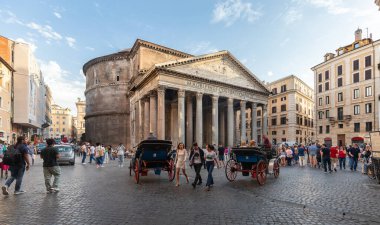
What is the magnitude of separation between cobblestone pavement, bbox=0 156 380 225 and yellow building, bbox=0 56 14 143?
27.7m

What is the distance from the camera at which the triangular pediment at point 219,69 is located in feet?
101

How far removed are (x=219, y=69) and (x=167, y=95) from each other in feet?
27.1

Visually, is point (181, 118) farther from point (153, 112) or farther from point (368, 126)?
point (368, 126)

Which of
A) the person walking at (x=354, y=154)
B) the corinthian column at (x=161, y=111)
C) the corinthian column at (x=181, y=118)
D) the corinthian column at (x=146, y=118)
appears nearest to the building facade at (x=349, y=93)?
the person walking at (x=354, y=154)

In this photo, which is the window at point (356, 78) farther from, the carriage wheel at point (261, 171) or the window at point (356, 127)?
the carriage wheel at point (261, 171)

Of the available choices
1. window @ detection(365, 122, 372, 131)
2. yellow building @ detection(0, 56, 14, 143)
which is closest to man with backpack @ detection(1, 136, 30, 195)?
yellow building @ detection(0, 56, 14, 143)

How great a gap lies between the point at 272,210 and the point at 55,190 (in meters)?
6.48

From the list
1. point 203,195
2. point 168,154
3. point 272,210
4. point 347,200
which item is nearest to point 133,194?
point 203,195

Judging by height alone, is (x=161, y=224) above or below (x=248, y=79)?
below

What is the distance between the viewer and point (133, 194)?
819cm

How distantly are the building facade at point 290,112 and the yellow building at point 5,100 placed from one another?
44.8 m

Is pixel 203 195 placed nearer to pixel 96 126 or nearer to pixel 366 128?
pixel 366 128

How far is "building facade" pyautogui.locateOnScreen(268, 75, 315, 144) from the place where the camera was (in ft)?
188

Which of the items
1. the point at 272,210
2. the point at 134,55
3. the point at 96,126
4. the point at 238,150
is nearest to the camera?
the point at 272,210
